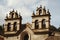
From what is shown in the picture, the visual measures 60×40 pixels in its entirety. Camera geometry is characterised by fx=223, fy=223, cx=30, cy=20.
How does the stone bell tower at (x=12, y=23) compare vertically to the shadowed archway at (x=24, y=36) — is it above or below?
above

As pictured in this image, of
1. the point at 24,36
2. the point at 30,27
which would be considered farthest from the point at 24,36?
the point at 30,27

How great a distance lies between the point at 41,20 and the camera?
35438 mm

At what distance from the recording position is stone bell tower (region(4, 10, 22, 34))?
122 feet

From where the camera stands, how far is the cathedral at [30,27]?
34.6 metres

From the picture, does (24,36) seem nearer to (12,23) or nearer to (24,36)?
(24,36)

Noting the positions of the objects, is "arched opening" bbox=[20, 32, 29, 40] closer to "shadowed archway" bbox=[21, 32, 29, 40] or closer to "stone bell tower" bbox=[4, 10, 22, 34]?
"shadowed archway" bbox=[21, 32, 29, 40]

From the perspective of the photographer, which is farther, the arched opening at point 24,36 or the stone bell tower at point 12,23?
the stone bell tower at point 12,23

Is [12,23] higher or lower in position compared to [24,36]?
higher

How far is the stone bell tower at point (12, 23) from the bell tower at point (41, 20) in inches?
111

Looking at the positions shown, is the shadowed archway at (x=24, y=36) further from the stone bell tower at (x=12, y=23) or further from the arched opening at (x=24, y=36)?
the stone bell tower at (x=12, y=23)

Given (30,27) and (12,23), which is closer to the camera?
(30,27)

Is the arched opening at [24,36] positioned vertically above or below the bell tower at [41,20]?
below

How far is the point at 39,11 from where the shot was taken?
35875mm

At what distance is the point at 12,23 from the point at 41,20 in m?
5.33
